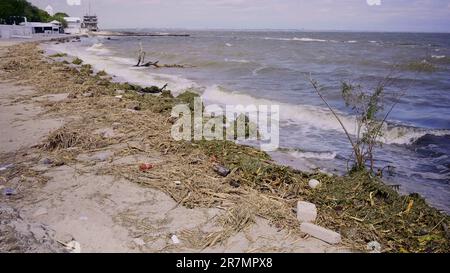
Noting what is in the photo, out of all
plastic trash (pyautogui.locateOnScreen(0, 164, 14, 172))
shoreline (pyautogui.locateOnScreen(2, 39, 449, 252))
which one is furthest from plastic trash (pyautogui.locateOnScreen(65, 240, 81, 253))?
plastic trash (pyautogui.locateOnScreen(0, 164, 14, 172))

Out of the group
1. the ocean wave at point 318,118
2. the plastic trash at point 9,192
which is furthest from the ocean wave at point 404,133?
the plastic trash at point 9,192

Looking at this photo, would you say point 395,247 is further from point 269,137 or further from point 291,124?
point 291,124

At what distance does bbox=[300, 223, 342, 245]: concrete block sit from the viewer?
12.8 feet

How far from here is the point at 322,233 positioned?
395 centimetres

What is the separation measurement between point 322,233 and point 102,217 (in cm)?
257

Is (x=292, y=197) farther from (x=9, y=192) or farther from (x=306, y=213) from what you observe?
(x=9, y=192)

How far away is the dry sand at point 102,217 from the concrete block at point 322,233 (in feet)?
0.23

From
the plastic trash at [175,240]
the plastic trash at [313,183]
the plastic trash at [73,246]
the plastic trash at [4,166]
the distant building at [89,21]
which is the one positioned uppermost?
the distant building at [89,21]

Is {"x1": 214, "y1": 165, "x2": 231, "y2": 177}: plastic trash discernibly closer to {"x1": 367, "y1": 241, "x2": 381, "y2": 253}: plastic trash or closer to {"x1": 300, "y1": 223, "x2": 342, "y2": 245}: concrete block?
{"x1": 300, "y1": 223, "x2": 342, "y2": 245}: concrete block

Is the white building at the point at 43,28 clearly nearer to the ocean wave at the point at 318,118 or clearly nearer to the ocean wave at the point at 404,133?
the ocean wave at the point at 318,118

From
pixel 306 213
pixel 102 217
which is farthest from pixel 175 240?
pixel 306 213

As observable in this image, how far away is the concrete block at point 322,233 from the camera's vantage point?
3.89 meters

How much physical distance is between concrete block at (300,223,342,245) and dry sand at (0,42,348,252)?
71 mm
